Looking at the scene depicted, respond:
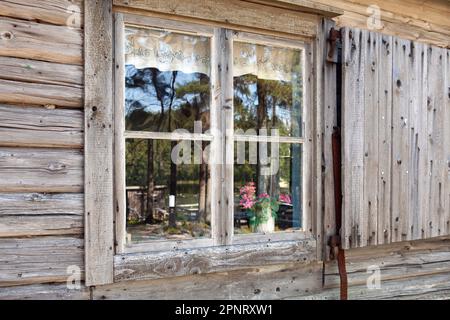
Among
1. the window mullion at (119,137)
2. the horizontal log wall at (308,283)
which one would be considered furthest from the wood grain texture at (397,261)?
the window mullion at (119,137)

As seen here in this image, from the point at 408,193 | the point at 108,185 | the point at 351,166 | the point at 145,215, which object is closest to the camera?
the point at 108,185

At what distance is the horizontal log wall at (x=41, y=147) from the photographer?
2262 millimetres

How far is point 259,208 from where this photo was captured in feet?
10.2

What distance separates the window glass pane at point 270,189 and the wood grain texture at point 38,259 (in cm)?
115

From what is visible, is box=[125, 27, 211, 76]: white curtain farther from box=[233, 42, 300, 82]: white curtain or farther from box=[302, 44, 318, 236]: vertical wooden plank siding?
box=[302, 44, 318, 236]: vertical wooden plank siding

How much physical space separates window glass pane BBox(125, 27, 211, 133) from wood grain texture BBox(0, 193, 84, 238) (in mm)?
600

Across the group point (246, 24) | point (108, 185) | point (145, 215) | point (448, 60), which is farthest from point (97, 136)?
point (448, 60)

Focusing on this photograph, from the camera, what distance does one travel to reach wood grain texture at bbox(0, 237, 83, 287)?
7.42ft

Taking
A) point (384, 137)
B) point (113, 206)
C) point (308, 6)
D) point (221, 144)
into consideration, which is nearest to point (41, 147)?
point (113, 206)

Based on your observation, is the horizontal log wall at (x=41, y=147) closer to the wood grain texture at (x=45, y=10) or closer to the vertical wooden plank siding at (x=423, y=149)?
the wood grain texture at (x=45, y=10)

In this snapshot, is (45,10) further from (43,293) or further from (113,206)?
(43,293)

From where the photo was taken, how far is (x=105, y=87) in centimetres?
247

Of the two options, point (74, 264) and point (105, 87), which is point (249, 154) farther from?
point (74, 264)
